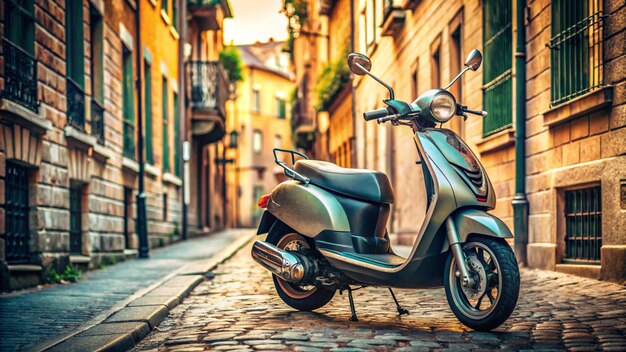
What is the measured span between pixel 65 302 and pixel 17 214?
6.47 ft

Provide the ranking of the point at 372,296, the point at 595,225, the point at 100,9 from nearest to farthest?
the point at 372,296 < the point at 595,225 < the point at 100,9

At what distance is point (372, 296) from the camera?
307 inches

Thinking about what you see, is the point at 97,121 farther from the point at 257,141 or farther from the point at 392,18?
the point at 257,141

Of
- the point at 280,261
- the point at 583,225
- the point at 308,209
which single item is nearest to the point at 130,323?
the point at 280,261

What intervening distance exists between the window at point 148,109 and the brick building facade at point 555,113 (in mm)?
6213

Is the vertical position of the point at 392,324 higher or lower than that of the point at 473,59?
lower

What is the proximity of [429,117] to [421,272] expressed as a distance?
1.06 m

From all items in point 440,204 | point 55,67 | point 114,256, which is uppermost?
point 55,67

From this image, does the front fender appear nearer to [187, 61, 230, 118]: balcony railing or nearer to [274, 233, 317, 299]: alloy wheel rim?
[274, 233, 317, 299]: alloy wheel rim

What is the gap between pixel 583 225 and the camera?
865 cm

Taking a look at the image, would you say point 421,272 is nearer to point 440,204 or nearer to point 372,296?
point 440,204

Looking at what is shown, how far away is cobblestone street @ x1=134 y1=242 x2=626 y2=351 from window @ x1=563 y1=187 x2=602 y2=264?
40 centimetres

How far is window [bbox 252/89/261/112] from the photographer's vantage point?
55.9m

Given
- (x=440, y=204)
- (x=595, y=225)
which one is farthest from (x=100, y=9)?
(x=440, y=204)
